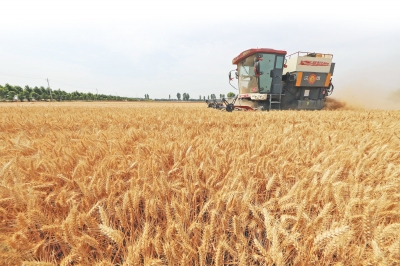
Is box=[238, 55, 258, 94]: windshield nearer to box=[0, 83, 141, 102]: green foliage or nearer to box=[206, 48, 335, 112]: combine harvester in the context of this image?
box=[206, 48, 335, 112]: combine harvester

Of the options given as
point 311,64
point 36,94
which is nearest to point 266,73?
point 311,64

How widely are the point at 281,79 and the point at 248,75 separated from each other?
5.03ft

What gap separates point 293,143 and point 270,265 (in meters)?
1.43

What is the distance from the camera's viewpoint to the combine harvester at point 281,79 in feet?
25.8

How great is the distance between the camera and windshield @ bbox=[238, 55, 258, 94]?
8.41 m

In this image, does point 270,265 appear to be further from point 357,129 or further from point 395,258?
point 357,129

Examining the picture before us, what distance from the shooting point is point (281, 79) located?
26.5 feet

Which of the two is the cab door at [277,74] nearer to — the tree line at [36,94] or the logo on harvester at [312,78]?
the logo on harvester at [312,78]

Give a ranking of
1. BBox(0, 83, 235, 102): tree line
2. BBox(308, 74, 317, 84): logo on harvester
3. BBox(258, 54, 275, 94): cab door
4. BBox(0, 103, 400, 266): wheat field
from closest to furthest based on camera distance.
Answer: BBox(0, 103, 400, 266): wheat field → BBox(258, 54, 275, 94): cab door → BBox(308, 74, 317, 84): logo on harvester → BBox(0, 83, 235, 102): tree line

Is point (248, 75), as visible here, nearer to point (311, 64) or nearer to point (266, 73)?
point (266, 73)

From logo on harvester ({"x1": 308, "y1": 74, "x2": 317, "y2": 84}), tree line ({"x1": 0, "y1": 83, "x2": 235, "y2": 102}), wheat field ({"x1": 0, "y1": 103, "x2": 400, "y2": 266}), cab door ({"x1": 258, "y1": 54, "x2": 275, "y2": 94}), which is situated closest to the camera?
wheat field ({"x1": 0, "y1": 103, "x2": 400, "y2": 266})

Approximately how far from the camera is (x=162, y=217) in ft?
3.05

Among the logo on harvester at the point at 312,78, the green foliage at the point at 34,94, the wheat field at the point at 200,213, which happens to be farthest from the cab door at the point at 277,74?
the green foliage at the point at 34,94

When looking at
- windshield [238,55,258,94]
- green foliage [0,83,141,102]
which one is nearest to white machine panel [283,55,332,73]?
windshield [238,55,258,94]
